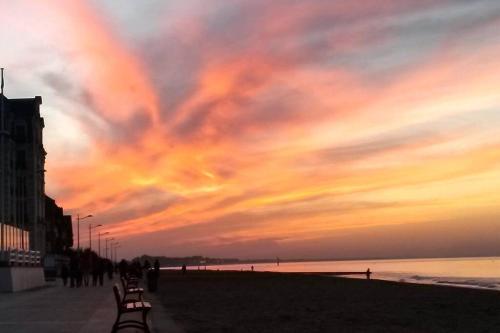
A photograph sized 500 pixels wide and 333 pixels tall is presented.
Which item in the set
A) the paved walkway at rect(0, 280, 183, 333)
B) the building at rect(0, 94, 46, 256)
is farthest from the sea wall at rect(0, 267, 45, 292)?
the building at rect(0, 94, 46, 256)

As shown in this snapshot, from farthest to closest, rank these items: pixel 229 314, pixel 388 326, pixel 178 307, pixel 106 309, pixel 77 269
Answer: pixel 77 269 → pixel 178 307 → pixel 229 314 → pixel 106 309 → pixel 388 326

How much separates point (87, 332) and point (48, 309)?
7138 mm

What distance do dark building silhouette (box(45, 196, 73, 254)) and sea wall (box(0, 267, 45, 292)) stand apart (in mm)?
65514

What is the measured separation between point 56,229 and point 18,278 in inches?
3766

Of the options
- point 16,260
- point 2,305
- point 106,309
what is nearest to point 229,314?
point 106,309

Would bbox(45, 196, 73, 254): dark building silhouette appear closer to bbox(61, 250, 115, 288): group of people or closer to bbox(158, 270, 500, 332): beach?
bbox(61, 250, 115, 288): group of people

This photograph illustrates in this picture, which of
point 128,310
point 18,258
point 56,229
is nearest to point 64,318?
point 128,310

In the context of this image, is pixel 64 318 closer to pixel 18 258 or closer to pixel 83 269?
pixel 18 258

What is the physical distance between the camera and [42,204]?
88250 millimetres

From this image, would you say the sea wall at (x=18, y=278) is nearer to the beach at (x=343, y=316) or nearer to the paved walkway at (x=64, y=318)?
the paved walkway at (x=64, y=318)

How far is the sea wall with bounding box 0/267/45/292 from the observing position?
107ft

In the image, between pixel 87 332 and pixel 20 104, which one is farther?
pixel 20 104

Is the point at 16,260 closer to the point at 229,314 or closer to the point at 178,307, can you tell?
the point at 178,307

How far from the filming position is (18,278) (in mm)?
34562
